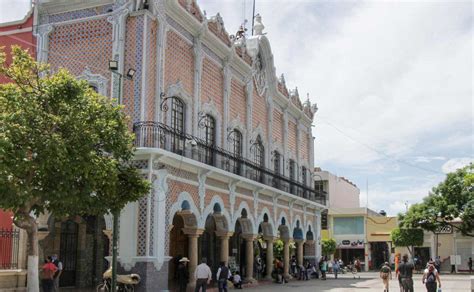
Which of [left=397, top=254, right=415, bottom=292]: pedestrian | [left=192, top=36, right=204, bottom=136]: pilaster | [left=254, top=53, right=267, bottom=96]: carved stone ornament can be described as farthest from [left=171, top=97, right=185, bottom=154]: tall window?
[left=397, top=254, right=415, bottom=292]: pedestrian

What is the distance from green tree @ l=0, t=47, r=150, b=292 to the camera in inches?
520

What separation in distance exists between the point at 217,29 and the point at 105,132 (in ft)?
36.6

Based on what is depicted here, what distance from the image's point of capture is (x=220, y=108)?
25250mm

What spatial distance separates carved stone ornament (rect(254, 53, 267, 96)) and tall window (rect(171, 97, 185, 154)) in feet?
26.3

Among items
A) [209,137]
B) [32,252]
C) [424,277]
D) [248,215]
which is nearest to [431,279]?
[424,277]

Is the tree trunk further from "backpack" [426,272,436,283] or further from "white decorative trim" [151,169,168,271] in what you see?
"backpack" [426,272,436,283]

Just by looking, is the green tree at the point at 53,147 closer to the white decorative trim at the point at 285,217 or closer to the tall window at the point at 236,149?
the tall window at the point at 236,149

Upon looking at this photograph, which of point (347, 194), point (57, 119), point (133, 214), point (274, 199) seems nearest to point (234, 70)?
point (274, 199)

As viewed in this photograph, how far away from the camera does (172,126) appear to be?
21.2m

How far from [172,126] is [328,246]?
31.7m

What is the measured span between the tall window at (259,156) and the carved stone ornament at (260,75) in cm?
247

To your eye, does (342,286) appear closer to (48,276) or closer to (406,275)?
(406,275)

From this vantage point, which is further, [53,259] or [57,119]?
[53,259]

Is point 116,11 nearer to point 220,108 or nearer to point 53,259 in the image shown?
point 220,108
